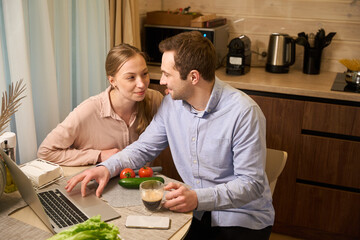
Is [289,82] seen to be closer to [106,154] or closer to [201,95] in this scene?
[201,95]

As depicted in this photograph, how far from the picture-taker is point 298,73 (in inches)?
119

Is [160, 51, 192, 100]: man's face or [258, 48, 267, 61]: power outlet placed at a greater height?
[160, 51, 192, 100]: man's face

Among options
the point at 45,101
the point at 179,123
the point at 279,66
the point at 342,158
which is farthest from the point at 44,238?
the point at 279,66

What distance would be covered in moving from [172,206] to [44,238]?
1.40 ft

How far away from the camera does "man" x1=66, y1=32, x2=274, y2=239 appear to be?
1634 millimetres

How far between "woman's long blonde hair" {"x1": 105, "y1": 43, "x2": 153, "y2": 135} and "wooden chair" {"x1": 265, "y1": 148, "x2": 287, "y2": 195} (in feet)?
2.00

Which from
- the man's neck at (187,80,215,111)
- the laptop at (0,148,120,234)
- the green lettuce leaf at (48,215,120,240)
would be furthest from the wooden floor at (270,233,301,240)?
the green lettuce leaf at (48,215,120,240)

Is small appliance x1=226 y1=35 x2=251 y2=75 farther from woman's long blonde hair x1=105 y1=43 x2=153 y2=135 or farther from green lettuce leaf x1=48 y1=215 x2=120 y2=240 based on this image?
green lettuce leaf x1=48 y1=215 x2=120 y2=240

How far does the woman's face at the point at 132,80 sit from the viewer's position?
6.28ft

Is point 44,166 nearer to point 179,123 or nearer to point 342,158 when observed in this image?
point 179,123

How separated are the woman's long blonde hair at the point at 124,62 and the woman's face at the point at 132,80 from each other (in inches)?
1.0

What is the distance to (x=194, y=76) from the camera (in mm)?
1745

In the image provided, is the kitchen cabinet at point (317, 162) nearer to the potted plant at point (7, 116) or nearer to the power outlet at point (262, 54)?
the power outlet at point (262, 54)

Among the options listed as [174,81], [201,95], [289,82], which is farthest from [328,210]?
[174,81]
